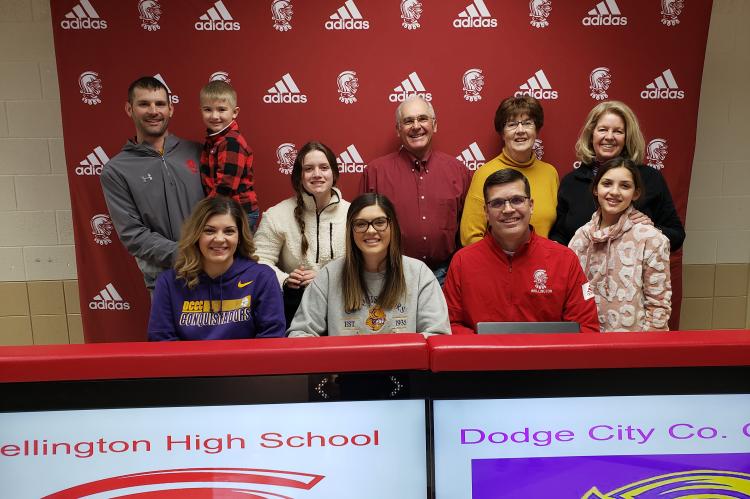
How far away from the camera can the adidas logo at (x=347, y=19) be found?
3672mm

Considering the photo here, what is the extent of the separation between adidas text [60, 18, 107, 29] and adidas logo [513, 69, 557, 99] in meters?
2.59

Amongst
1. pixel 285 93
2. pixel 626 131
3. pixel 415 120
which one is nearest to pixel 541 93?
pixel 626 131

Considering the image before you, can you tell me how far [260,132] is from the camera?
3.77 metres

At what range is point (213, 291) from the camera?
2504 mm

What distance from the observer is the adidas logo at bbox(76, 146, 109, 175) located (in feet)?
12.2

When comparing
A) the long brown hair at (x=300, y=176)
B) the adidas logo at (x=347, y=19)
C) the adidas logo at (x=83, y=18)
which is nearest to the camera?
the long brown hair at (x=300, y=176)

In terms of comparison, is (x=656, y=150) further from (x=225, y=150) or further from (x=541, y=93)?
(x=225, y=150)

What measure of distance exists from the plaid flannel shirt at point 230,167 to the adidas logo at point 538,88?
178 centimetres

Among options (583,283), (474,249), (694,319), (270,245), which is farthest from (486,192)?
(694,319)

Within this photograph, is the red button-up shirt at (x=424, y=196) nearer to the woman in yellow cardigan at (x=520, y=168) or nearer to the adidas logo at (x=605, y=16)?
the woman in yellow cardigan at (x=520, y=168)

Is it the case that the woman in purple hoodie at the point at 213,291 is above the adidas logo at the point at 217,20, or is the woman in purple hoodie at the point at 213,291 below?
below

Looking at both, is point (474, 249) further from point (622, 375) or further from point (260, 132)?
point (260, 132)

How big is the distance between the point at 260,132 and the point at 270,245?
3.05 feet

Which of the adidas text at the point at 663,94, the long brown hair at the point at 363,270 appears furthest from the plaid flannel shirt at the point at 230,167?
the adidas text at the point at 663,94
